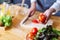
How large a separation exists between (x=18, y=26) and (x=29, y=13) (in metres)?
0.21

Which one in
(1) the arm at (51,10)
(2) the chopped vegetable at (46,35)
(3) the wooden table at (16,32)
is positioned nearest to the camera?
(2) the chopped vegetable at (46,35)

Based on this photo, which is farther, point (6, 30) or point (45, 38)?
point (6, 30)

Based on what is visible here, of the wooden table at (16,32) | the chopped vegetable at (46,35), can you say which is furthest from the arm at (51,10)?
the chopped vegetable at (46,35)

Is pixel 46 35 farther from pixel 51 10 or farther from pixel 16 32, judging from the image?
pixel 51 10

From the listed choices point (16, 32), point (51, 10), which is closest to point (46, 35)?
point (16, 32)

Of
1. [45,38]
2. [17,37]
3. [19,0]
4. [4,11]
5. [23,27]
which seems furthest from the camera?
[19,0]

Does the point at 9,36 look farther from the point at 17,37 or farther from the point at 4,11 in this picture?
the point at 4,11

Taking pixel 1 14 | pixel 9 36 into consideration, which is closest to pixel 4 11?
pixel 1 14

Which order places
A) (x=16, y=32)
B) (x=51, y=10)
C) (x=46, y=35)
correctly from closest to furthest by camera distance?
1. (x=46, y=35)
2. (x=16, y=32)
3. (x=51, y=10)

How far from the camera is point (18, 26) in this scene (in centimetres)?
154

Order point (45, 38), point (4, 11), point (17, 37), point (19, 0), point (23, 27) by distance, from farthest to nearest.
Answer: point (19, 0) → point (4, 11) → point (23, 27) → point (17, 37) → point (45, 38)

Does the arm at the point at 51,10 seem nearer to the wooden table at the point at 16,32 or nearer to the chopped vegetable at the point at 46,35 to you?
the wooden table at the point at 16,32

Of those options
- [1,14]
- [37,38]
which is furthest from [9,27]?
[37,38]

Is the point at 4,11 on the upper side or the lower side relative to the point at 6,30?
upper
